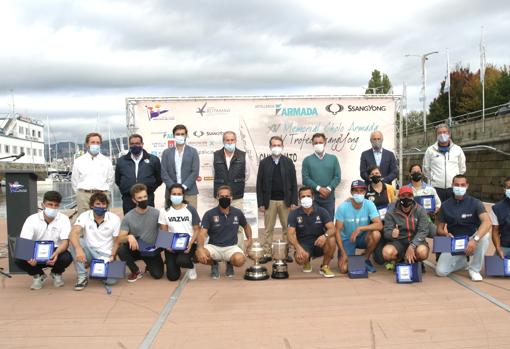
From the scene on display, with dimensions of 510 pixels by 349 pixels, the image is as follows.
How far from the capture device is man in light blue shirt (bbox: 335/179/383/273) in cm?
674

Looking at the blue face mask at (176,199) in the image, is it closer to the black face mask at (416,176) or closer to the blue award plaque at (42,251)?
the blue award plaque at (42,251)

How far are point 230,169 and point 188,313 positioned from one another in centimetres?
316

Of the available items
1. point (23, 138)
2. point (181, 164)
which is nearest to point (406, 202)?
point (181, 164)

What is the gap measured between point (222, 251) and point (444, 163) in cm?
389

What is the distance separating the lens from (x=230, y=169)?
25.5 ft

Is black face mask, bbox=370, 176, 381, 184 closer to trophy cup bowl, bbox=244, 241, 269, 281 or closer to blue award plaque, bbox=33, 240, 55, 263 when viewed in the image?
trophy cup bowl, bbox=244, 241, 269, 281

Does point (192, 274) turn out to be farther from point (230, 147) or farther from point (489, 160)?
point (489, 160)

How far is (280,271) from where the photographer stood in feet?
21.5

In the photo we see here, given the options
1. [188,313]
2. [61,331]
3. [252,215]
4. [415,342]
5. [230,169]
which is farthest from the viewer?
[252,215]

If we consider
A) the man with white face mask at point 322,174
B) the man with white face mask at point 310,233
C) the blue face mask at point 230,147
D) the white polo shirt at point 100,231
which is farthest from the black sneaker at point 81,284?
the man with white face mask at point 322,174

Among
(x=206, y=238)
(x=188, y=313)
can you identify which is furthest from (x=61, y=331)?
(x=206, y=238)

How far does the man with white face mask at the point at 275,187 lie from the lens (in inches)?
302

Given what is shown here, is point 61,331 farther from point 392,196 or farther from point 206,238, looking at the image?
point 392,196

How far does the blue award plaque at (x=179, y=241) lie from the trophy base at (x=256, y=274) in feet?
3.02
